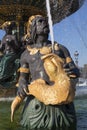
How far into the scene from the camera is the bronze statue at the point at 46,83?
17.2 ft

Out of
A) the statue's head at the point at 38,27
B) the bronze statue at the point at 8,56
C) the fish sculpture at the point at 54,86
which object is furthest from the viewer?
the bronze statue at the point at 8,56

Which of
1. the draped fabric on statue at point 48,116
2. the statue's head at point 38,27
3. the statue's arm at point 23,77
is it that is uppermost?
the statue's head at point 38,27

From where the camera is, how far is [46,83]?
5.45 meters

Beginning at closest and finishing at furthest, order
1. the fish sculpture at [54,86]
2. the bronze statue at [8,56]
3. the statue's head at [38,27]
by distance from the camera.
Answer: the fish sculpture at [54,86], the statue's head at [38,27], the bronze statue at [8,56]

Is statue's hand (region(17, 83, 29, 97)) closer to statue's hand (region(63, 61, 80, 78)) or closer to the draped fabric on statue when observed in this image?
the draped fabric on statue

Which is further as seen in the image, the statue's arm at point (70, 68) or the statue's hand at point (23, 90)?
the statue's hand at point (23, 90)

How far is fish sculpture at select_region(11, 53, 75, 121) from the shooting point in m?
5.17

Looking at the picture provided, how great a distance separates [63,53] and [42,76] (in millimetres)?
391

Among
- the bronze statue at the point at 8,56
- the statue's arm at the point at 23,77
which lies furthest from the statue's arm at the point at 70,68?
the bronze statue at the point at 8,56

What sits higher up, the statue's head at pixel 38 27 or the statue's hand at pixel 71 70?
the statue's head at pixel 38 27

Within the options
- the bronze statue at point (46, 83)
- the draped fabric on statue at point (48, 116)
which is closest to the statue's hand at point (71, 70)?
the bronze statue at point (46, 83)

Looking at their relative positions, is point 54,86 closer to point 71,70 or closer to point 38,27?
point 71,70

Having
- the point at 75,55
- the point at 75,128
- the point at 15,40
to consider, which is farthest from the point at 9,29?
the point at 75,55

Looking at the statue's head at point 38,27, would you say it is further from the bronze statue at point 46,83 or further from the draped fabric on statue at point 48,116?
the draped fabric on statue at point 48,116
